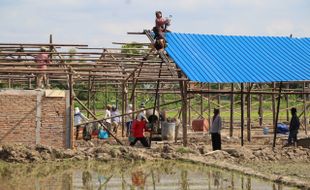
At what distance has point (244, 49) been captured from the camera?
21.6 metres

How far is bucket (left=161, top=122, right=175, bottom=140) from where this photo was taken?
23297 mm

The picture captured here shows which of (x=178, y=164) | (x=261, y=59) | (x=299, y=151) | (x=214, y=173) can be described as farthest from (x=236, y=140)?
(x=214, y=173)

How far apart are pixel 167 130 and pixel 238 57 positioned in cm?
424

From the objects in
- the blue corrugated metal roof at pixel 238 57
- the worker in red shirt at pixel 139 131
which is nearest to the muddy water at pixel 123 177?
the worker in red shirt at pixel 139 131

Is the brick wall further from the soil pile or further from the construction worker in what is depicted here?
the construction worker

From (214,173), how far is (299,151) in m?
3.83

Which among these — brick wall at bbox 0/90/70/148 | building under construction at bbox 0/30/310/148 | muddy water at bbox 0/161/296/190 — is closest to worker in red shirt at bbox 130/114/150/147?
building under construction at bbox 0/30/310/148

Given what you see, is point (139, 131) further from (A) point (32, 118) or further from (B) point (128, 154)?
(A) point (32, 118)

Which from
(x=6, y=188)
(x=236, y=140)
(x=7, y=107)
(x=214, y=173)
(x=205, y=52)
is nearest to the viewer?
(x=6, y=188)

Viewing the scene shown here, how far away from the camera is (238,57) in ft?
68.2

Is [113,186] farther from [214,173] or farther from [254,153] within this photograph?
[254,153]

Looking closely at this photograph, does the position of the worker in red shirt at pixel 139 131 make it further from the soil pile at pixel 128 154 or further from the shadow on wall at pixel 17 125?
the shadow on wall at pixel 17 125

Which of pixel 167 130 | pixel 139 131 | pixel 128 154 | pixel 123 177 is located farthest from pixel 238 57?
pixel 123 177

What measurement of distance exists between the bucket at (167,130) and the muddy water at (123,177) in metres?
6.72
